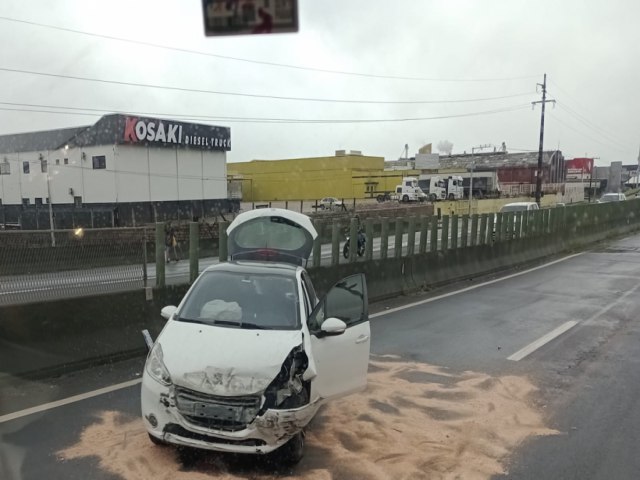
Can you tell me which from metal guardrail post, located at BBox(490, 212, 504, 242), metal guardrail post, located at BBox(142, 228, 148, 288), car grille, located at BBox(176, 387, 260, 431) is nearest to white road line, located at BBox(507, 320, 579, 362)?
car grille, located at BBox(176, 387, 260, 431)

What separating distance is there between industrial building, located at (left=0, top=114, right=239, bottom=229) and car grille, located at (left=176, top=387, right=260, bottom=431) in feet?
109

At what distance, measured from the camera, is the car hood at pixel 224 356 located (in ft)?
13.6

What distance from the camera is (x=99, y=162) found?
36.9 m

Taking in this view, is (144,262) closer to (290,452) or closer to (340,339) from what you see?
(340,339)

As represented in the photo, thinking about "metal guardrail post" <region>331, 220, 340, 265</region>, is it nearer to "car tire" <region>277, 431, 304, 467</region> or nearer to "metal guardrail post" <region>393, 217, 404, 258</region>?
"metal guardrail post" <region>393, 217, 404, 258</region>

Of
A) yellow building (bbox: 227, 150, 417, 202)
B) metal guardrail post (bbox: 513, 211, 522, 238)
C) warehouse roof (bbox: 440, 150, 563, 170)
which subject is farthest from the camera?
warehouse roof (bbox: 440, 150, 563, 170)

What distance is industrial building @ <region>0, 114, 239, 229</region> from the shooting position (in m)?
36.8

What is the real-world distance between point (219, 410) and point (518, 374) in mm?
4524

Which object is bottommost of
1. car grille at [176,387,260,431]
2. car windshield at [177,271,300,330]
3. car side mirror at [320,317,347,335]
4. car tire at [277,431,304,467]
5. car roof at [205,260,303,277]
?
car tire at [277,431,304,467]

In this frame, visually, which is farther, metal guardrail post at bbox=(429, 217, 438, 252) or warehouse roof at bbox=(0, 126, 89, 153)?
warehouse roof at bbox=(0, 126, 89, 153)

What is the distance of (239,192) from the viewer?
51.9 m

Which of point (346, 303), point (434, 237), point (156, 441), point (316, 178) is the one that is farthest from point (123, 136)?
point (156, 441)

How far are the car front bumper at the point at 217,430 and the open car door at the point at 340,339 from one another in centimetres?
54

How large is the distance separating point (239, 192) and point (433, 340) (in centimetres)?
4453
